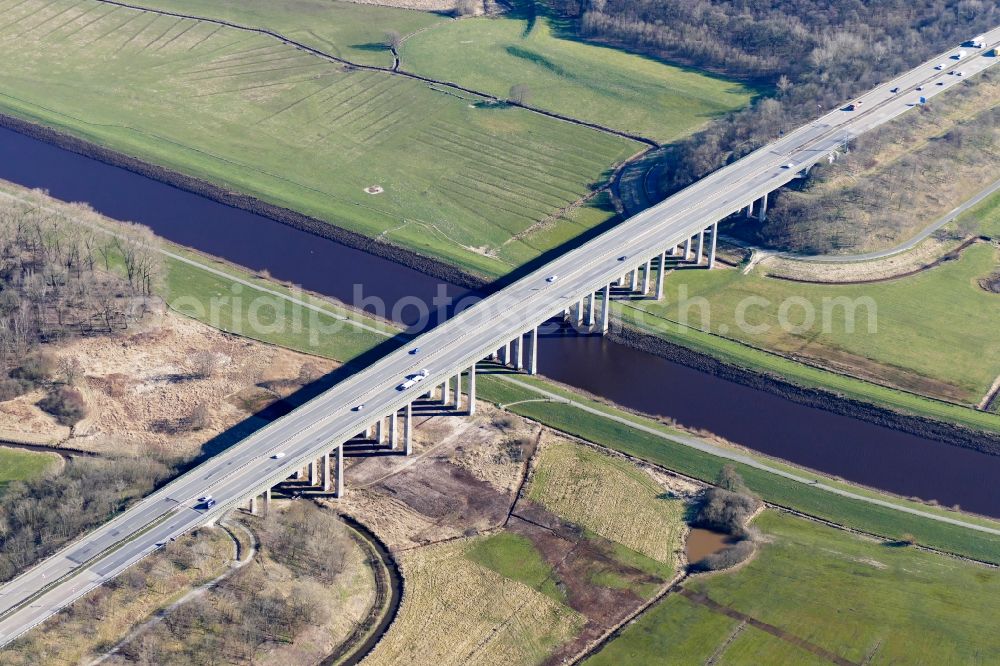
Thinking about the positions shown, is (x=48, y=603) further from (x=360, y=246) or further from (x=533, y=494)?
(x=360, y=246)

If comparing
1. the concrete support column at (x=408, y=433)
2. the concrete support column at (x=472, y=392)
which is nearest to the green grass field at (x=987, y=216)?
the concrete support column at (x=472, y=392)

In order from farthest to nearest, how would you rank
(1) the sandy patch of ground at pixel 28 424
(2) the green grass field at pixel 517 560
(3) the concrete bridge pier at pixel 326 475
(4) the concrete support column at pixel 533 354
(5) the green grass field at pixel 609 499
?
(4) the concrete support column at pixel 533 354 < (1) the sandy patch of ground at pixel 28 424 < (3) the concrete bridge pier at pixel 326 475 < (5) the green grass field at pixel 609 499 < (2) the green grass field at pixel 517 560

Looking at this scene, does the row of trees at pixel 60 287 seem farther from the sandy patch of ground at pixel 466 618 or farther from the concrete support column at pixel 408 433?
the sandy patch of ground at pixel 466 618

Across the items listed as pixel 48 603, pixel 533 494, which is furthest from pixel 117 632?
pixel 533 494

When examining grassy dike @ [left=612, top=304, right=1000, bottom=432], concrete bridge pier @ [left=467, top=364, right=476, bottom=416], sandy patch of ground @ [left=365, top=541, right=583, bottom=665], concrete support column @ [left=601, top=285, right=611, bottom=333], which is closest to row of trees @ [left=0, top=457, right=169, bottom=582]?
sandy patch of ground @ [left=365, top=541, right=583, bottom=665]

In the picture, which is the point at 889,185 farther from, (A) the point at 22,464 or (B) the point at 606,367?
(A) the point at 22,464

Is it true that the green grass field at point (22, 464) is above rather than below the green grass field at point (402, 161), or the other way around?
below

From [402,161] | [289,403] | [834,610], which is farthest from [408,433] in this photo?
[402,161]
